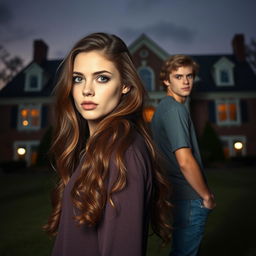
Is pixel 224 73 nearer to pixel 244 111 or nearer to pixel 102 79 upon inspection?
pixel 244 111

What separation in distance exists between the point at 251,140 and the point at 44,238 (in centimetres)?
1963

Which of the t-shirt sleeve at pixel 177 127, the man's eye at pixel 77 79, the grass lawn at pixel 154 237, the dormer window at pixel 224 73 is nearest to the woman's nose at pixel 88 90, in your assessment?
the man's eye at pixel 77 79

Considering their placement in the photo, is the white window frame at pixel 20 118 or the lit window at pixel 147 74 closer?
the lit window at pixel 147 74

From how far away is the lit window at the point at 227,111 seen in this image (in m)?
21.1

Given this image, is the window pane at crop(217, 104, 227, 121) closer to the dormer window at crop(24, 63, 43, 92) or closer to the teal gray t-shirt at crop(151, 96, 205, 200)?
the dormer window at crop(24, 63, 43, 92)

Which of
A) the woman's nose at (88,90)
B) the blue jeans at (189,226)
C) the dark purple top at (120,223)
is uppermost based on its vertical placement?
the woman's nose at (88,90)

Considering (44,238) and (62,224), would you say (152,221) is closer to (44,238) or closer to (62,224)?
(62,224)

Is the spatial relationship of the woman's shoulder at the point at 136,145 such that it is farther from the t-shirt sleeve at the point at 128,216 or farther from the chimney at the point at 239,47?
the chimney at the point at 239,47

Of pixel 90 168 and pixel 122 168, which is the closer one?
pixel 122 168

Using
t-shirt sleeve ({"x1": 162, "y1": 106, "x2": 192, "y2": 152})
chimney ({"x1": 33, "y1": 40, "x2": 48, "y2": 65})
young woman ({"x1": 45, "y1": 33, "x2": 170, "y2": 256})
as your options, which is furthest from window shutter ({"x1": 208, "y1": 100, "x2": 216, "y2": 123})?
young woman ({"x1": 45, "y1": 33, "x2": 170, "y2": 256})

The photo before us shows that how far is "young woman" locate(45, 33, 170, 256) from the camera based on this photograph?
1.11 metres

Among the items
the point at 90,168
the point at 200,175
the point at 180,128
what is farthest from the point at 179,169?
the point at 90,168

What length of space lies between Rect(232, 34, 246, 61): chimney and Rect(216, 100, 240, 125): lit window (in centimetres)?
534

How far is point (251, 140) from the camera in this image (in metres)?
20.9
